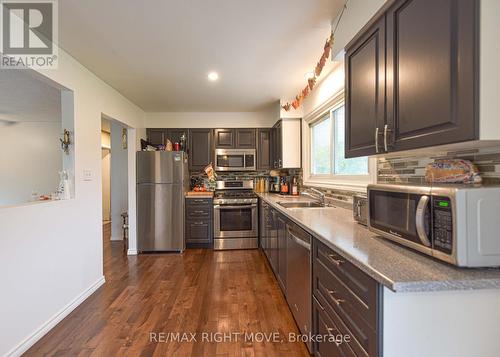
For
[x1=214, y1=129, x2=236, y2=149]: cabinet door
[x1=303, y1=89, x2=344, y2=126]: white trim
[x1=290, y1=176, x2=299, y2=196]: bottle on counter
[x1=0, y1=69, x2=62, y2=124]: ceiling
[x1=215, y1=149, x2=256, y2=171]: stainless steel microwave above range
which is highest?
[x1=0, y1=69, x2=62, y2=124]: ceiling

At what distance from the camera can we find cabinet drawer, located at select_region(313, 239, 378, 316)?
0.94 metres

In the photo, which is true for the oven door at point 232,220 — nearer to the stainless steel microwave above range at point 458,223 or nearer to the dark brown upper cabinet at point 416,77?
the dark brown upper cabinet at point 416,77

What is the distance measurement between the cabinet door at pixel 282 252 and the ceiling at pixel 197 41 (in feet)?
5.32

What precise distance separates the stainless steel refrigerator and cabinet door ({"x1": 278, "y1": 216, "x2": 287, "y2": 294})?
1990 mm

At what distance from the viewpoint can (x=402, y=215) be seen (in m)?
1.08

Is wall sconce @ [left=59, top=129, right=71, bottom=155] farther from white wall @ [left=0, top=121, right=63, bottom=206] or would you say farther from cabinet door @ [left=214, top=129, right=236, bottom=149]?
white wall @ [left=0, top=121, right=63, bottom=206]

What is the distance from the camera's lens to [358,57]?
154 cm

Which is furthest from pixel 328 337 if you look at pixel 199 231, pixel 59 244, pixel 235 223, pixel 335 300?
pixel 199 231

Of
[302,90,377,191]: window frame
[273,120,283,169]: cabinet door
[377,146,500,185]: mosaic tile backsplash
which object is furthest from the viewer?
[273,120,283,169]: cabinet door

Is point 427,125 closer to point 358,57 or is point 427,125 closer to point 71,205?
point 358,57

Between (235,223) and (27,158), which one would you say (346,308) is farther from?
(27,158)

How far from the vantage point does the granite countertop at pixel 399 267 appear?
79 centimetres

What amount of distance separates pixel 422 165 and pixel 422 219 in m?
0.70

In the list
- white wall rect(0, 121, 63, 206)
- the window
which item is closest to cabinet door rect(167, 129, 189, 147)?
the window
